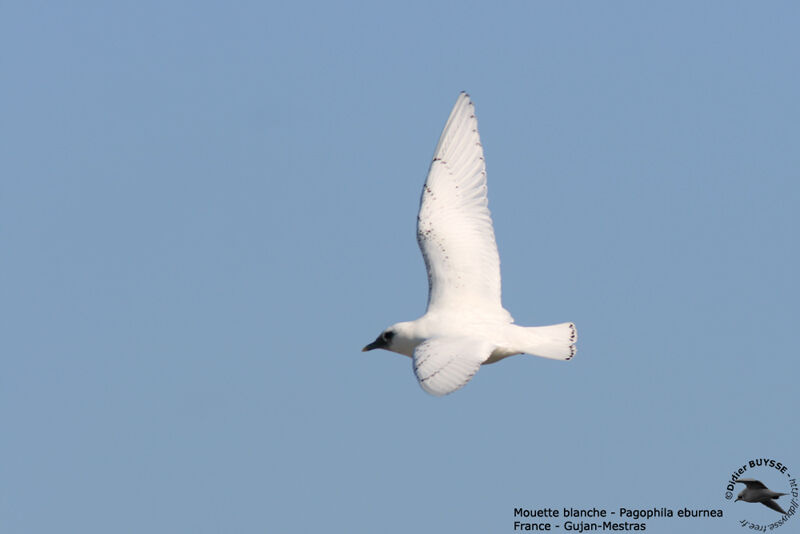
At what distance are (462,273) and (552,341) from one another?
231 centimetres

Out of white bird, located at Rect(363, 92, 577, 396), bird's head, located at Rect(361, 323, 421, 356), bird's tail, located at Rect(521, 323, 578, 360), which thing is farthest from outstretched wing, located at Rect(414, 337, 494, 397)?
bird's head, located at Rect(361, 323, 421, 356)

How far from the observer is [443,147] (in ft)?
78.6

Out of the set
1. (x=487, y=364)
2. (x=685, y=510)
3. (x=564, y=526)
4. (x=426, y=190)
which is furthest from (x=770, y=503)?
(x=426, y=190)

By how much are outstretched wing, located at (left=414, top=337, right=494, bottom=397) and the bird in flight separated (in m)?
4.22

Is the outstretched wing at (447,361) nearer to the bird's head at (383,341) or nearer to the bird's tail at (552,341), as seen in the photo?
the bird's tail at (552,341)

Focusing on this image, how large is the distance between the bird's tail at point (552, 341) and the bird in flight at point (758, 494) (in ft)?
10.5

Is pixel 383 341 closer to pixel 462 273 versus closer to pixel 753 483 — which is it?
pixel 462 273

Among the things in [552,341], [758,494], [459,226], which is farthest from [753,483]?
[459,226]

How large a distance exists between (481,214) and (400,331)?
8.89ft

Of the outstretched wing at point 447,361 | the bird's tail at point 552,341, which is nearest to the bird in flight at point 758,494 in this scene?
the bird's tail at point 552,341

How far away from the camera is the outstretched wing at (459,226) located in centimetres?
2281

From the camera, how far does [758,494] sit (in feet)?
66.7

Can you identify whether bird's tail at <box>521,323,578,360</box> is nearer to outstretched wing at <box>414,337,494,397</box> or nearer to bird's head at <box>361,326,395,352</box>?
outstretched wing at <box>414,337,494,397</box>

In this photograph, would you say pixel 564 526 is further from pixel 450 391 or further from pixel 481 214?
pixel 481 214
